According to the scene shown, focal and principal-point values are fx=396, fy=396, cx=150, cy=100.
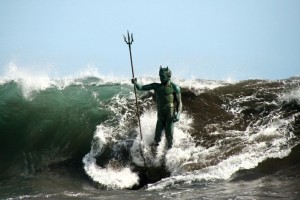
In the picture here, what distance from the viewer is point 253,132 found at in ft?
35.3

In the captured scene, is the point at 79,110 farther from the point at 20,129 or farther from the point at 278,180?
the point at 278,180

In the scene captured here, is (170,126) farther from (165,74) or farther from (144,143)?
(165,74)

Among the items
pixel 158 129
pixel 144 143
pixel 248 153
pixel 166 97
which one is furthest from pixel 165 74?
pixel 248 153

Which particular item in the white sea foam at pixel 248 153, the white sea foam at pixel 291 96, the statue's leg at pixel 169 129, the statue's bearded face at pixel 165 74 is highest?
the statue's bearded face at pixel 165 74

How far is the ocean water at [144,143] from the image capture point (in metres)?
7.98

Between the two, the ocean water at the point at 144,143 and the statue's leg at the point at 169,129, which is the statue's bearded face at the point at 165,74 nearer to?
the statue's leg at the point at 169,129

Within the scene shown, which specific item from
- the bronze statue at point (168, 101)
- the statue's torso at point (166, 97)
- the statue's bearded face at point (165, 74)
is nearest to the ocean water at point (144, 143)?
the bronze statue at point (168, 101)

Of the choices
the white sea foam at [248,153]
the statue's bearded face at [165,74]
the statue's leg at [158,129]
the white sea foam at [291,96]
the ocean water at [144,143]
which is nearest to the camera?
the ocean water at [144,143]

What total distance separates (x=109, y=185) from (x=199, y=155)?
232 centimetres

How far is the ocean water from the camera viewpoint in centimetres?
798

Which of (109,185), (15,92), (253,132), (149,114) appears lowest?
(109,185)

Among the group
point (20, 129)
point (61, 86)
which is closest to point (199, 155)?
point (20, 129)

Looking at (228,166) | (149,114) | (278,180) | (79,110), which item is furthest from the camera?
(79,110)

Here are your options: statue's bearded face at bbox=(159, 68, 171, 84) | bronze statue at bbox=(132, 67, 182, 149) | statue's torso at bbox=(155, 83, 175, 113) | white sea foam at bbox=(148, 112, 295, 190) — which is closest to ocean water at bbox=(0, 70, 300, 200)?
white sea foam at bbox=(148, 112, 295, 190)
